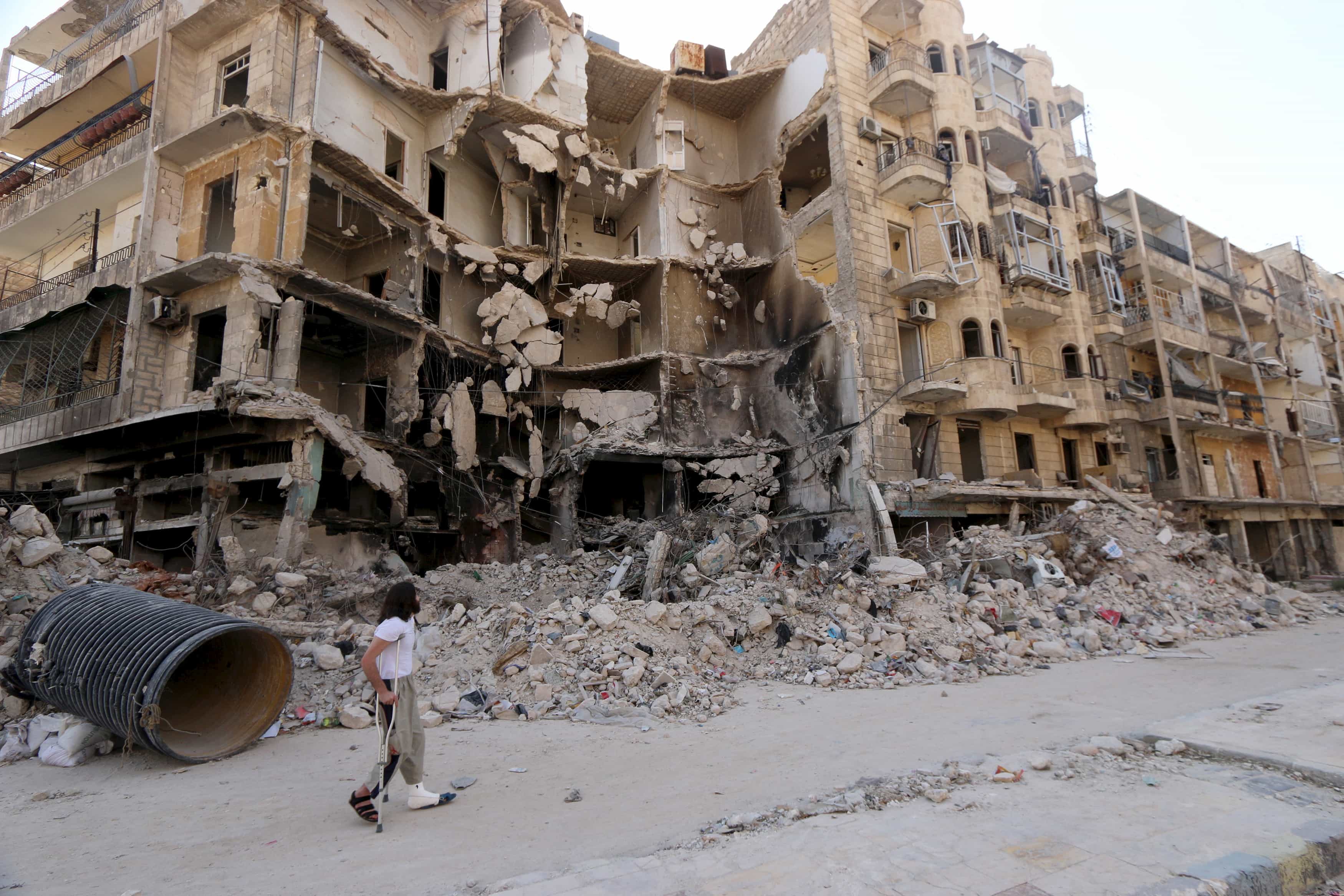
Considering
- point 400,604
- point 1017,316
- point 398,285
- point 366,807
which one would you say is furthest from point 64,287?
point 1017,316

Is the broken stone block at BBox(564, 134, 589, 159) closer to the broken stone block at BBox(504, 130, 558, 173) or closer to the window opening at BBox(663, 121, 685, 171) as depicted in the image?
the broken stone block at BBox(504, 130, 558, 173)

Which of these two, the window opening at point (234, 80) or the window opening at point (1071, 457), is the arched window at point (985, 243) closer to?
the window opening at point (1071, 457)

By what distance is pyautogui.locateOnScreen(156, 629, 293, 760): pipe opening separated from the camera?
590cm

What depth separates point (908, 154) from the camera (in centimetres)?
1861

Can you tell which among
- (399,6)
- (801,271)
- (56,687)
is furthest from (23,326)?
(801,271)

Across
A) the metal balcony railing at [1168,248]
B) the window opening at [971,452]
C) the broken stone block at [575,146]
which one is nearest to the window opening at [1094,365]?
the window opening at [971,452]

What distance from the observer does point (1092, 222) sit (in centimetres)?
2494

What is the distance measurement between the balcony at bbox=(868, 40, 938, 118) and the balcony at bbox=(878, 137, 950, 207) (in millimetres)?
1151

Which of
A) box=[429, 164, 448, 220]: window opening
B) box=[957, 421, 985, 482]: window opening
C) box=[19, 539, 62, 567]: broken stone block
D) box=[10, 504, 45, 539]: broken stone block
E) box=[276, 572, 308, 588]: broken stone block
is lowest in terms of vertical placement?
box=[276, 572, 308, 588]: broken stone block

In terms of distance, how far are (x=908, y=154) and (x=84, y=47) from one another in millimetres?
23262

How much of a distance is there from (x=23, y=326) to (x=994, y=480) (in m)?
24.2

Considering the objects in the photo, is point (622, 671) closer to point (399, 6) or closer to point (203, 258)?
point (203, 258)

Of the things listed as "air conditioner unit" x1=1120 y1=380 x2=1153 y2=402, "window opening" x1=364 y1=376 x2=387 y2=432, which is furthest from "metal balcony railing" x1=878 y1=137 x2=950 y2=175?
"window opening" x1=364 y1=376 x2=387 y2=432

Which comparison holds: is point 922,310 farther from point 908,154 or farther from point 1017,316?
point 1017,316
